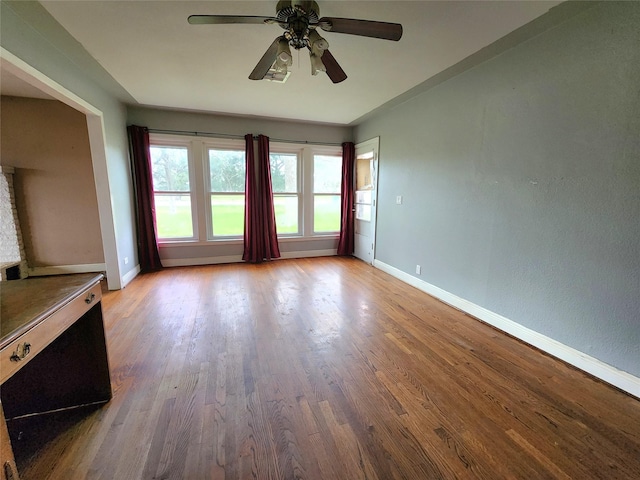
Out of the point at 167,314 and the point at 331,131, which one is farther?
the point at 331,131

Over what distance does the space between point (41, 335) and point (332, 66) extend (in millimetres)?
2377

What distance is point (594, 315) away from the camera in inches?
75.0

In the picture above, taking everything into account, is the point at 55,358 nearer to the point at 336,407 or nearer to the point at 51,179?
the point at 336,407

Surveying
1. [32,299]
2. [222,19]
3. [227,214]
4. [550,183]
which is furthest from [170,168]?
[550,183]

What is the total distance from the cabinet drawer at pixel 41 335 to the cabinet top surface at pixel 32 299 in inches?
1.2

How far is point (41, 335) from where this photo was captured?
3.59 ft

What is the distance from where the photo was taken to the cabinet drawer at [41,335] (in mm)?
917

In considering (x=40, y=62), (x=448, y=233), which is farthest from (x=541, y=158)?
(x=40, y=62)

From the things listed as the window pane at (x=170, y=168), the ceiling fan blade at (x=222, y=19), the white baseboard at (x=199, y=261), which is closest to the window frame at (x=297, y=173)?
the white baseboard at (x=199, y=261)

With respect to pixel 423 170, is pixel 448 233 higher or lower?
lower

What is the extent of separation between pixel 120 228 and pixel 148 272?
93 centimetres

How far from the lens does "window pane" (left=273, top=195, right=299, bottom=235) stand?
5.08m

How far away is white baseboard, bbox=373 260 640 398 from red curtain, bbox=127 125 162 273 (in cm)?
422

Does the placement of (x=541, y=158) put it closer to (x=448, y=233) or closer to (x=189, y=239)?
(x=448, y=233)
